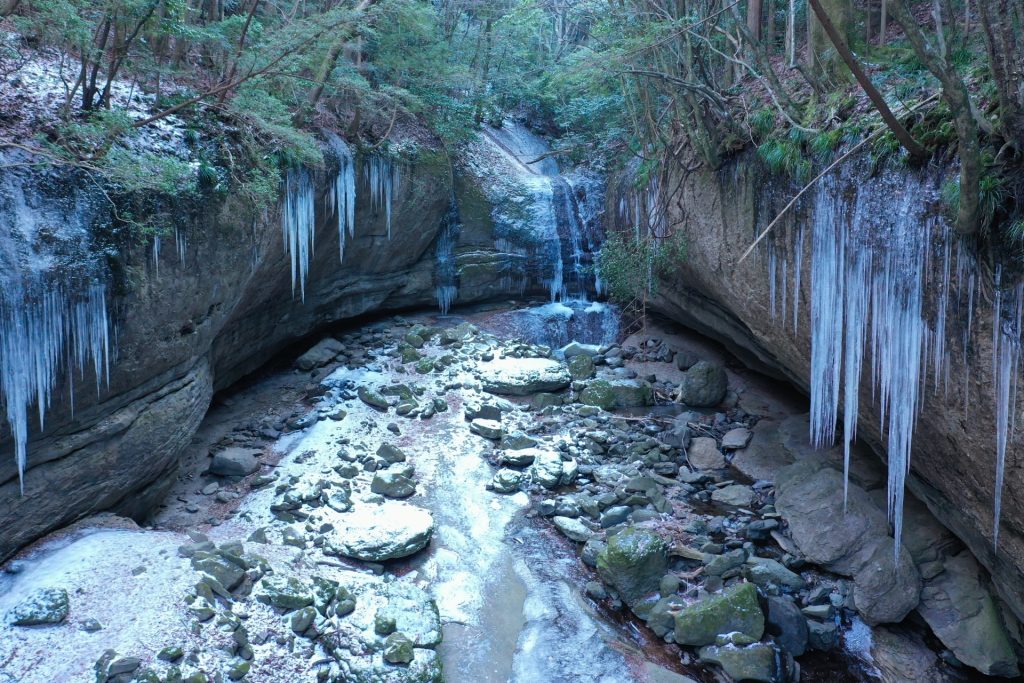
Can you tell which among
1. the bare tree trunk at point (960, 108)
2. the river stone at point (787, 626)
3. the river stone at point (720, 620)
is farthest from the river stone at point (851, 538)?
the bare tree trunk at point (960, 108)

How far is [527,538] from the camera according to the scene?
26.6 feet

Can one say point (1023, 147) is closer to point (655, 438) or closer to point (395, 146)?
point (655, 438)

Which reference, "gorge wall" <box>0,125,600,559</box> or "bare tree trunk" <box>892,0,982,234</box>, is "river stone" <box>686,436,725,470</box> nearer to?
"bare tree trunk" <box>892,0,982,234</box>

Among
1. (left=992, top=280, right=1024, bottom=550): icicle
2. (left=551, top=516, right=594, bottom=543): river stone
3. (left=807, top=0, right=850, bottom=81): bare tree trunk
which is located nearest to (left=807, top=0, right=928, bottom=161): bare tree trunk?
(left=992, top=280, right=1024, bottom=550): icicle

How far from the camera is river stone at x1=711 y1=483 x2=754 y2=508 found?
29.1 feet

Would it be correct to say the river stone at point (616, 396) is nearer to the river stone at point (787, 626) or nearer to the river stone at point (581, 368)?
the river stone at point (581, 368)

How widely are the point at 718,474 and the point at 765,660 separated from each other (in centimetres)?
381

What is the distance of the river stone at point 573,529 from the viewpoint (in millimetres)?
8055

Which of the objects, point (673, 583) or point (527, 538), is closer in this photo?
point (673, 583)

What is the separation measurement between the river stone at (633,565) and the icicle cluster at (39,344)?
18.6 feet

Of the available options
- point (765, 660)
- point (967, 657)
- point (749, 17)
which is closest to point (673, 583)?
point (765, 660)

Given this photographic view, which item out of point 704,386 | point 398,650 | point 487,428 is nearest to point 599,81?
point 704,386

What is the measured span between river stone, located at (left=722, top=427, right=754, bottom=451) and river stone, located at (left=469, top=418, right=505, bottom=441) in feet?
11.8

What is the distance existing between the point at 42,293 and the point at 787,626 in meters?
7.67
